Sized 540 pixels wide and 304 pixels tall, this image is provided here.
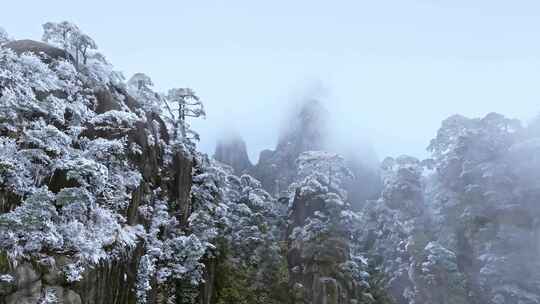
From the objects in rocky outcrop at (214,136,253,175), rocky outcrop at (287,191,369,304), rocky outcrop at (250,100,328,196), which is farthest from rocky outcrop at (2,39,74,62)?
rocky outcrop at (214,136,253,175)

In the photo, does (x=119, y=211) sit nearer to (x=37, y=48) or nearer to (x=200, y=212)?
(x=37, y=48)

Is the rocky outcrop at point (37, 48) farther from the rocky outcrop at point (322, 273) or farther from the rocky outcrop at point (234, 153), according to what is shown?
the rocky outcrop at point (234, 153)

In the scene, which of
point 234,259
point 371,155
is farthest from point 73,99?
point 371,155

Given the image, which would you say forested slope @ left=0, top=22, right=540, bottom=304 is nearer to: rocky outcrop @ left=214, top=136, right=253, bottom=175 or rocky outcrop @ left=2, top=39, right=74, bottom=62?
rocky outcrop @ left=2, top=39, right=74, bottom=62

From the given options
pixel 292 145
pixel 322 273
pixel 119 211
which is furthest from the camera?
pixel 292 145

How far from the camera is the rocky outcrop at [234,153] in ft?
258

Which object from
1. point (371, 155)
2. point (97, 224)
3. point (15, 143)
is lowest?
point (97, 224)

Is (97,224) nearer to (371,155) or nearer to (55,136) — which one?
(55,136)

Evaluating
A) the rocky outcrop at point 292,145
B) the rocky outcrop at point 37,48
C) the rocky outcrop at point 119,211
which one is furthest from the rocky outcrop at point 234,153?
the rocky outcrop at point 37,48

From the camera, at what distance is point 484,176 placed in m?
37.9

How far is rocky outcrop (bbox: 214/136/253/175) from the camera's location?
78.6m

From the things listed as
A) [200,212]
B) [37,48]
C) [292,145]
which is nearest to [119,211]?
[37,48]

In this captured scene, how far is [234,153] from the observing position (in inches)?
3196

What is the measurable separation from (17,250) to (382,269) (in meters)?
31.8
